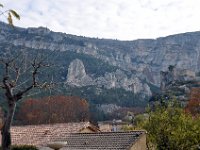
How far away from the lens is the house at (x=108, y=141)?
34156 mm

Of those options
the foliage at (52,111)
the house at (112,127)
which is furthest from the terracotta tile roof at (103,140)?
the foliage at (52,111)

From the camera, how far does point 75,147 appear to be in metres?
35.8

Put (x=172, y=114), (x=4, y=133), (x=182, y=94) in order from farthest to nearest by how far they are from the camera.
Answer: (x=182, y=94)
(x=172, y=114)
(x=4, y=133)

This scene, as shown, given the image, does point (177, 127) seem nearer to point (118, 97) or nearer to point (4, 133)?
point (4, 133)

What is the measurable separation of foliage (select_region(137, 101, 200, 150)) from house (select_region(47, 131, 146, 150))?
2.70 meters

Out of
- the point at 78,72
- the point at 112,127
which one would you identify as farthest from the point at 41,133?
A: the point at 78,72

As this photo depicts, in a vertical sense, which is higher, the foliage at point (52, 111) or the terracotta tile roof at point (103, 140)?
the terracotta tile roof at point (103, 140)

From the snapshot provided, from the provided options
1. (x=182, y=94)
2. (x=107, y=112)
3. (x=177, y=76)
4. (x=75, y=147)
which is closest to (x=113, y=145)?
(x=75, y=147)

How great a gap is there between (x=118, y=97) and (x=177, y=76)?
28066 millimetres

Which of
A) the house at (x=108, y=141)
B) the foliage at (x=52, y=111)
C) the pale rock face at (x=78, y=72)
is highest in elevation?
the pale rock face at (x=78, y=72)

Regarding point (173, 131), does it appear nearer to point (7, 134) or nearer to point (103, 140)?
point (103, 140)

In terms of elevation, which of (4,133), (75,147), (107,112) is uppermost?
(4,133)

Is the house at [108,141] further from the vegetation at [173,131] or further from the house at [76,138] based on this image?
the vegetation at [173,131]

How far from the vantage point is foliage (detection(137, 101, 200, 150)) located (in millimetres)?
37031
